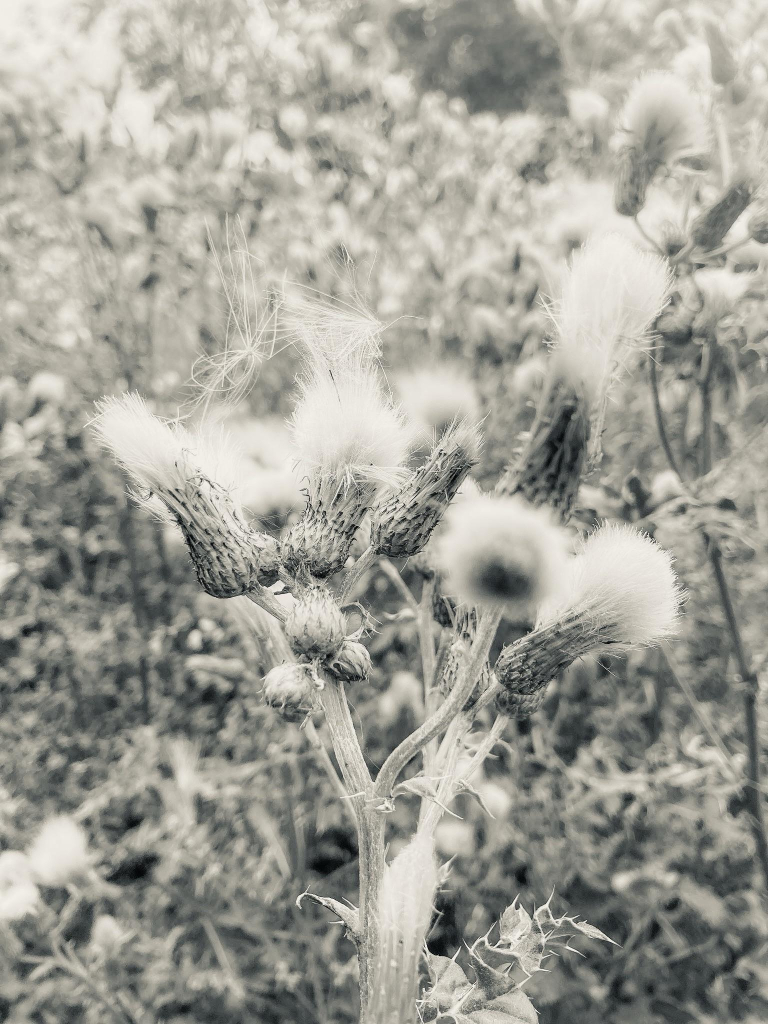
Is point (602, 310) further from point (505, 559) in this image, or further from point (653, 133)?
point (653, 133)

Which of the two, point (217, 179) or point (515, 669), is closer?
point (515, 669)

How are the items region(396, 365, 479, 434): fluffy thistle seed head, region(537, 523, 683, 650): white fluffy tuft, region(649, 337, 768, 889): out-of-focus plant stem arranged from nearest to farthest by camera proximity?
region(537, 523, 683, 650): white fluffy tuft, region(396, 365, 479, 434): fluffy thistle seed head, region(649, 337, 768, 889): out-of-focus plant stem

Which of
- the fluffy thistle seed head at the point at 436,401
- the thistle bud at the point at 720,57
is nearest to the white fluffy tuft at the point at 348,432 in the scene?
the fluffy thistle seed head at the point at 436,401

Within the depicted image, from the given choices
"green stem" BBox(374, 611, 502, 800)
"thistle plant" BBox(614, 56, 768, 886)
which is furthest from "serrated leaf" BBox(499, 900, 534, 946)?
"thistle plant" BBox(614, 56, 768, 886)

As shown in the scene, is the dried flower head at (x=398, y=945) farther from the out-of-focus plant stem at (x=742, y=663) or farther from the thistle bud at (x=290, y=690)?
the out-of-focus plant stem at (x=742, y=663)

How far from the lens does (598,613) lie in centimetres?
102

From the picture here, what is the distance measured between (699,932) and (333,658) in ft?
6.43

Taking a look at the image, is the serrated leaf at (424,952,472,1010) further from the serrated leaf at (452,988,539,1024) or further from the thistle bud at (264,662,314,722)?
the thistle bud at (264,662,314,722)

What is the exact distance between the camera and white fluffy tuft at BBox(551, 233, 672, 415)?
3.62 ft

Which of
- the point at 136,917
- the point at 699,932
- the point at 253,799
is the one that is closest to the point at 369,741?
the point at 253,799

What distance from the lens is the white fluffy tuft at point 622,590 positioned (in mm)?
985

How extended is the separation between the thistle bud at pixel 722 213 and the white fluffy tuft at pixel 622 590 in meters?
0.76

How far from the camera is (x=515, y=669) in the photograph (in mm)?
1062

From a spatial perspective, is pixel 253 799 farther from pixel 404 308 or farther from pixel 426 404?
pixel 404 308
